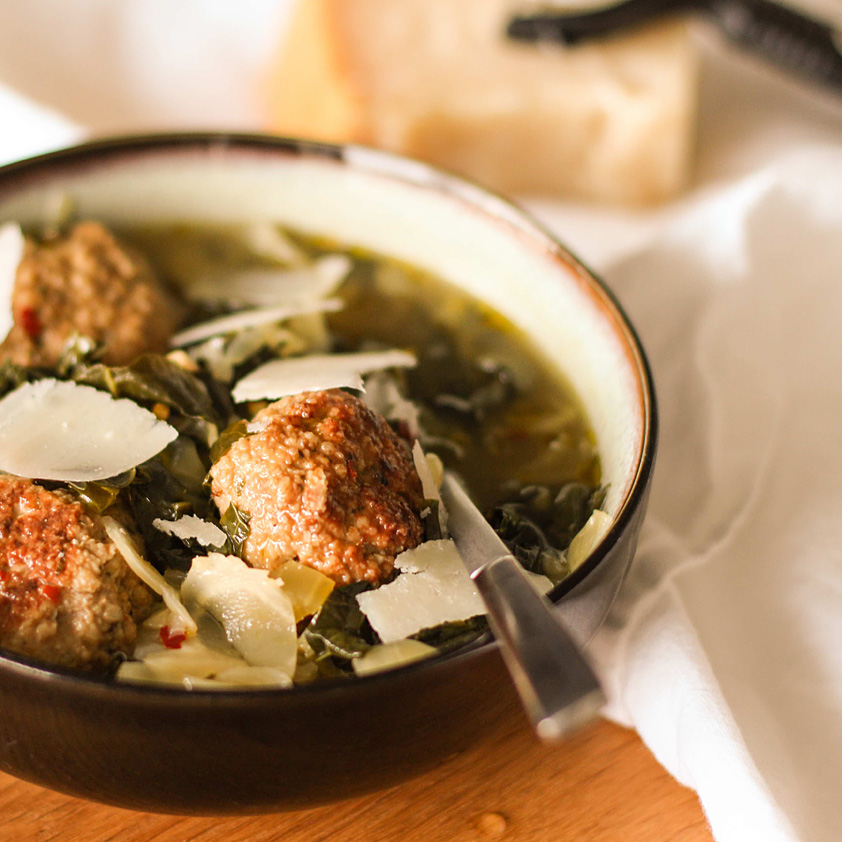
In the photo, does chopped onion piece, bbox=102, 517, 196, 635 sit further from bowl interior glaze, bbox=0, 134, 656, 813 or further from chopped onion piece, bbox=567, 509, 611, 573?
chopped onion piece, bbox=567, 509, 611, 573

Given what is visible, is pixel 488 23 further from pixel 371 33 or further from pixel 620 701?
pixel 620 701

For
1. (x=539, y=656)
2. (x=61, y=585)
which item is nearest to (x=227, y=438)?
(x=61, y=585)

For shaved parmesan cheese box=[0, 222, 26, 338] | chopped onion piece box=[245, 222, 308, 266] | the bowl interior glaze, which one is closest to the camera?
the bowl interior glaze

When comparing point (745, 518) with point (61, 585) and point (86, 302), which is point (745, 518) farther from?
point (86, 302)

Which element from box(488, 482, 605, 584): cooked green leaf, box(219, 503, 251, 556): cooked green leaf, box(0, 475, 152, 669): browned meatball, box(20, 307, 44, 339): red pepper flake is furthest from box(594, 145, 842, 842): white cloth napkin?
box(20, 307, 44, 339): red pepper flake

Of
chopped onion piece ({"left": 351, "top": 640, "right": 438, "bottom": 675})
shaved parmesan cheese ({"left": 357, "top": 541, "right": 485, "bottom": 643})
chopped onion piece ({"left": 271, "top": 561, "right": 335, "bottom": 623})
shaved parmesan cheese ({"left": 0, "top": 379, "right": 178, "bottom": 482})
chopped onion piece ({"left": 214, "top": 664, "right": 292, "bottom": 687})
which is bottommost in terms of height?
chopped onion piece ({"left": 351, "top": 640, "right": 438, "bottom": 675})

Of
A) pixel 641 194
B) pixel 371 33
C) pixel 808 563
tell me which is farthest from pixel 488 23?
pixel 808 563

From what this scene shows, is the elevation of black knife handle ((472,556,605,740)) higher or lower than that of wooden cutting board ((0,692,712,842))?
higher

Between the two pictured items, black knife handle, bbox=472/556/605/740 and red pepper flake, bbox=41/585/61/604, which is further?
red pepper flake, bbox=41/585/61/604
